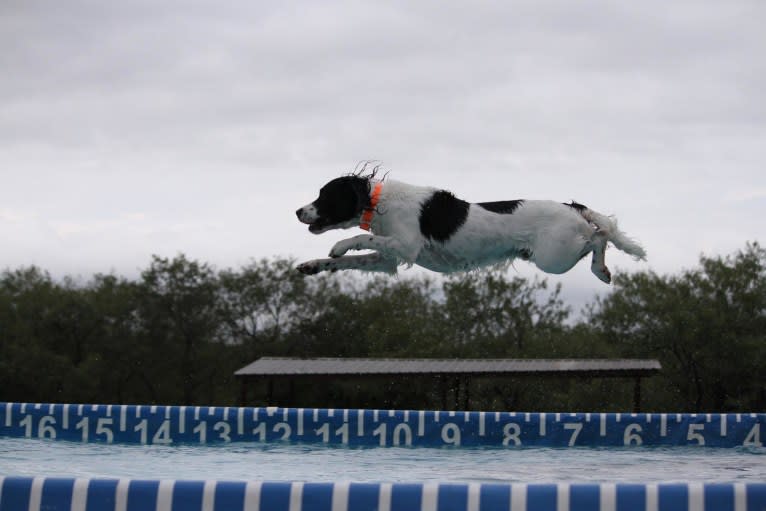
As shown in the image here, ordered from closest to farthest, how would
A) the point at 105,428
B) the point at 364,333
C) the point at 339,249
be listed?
A: 1. the point at 339,249
2. the point at 105,428
3. the point at 364,333

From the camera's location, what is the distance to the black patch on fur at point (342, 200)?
7.85 meters

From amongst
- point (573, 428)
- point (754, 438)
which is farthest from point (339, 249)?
point (754, 438)

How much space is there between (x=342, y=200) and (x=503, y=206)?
1.19m

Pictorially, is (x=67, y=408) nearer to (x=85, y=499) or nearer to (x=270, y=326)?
(x=85, y=499)

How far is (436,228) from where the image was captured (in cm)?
791

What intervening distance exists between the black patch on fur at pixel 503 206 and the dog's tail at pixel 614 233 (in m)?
0.53

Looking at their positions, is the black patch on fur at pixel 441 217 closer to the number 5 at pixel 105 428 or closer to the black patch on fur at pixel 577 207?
the black patch on fur at pixel 577 207

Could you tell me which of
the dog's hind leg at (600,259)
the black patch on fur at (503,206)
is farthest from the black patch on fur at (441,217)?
the dog's hind leg at (600,259)

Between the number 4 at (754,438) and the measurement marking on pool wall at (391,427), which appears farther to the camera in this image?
the measurement marking on pool wall at (391,427)

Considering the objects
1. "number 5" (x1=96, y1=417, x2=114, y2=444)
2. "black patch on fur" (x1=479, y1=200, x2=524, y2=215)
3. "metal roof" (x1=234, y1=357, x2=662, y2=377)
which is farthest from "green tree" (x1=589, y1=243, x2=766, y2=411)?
"black patch on fur" (x1=479, y1=200, x2=524, y2=215)

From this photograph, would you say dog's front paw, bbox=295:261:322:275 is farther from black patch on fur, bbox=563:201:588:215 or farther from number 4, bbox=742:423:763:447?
number 4, bbox=742:423:763:447

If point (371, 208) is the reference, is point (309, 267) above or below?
below

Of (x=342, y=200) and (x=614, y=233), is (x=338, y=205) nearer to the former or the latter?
(x=342, y=200)

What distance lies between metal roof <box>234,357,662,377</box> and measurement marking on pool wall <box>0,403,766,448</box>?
699 cm
